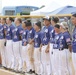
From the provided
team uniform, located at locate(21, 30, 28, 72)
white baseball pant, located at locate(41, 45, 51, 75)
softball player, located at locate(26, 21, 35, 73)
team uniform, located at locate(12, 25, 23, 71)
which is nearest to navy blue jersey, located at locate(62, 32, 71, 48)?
white baseball pant, located at locate(41, 45, 51, 75)

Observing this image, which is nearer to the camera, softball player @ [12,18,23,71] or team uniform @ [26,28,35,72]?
team uniform @ [26,28,35,72]

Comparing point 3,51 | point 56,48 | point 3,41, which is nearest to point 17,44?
point 3,41

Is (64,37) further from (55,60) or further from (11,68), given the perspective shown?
(11,68)

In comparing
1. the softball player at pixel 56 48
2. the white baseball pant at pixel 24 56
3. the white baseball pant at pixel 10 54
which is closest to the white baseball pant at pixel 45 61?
the softball player at pixel 56 48

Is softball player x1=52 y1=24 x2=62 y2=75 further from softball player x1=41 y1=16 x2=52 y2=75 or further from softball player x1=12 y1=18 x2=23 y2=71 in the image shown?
softball player x1=12 y1=18 x2=23 y2=71

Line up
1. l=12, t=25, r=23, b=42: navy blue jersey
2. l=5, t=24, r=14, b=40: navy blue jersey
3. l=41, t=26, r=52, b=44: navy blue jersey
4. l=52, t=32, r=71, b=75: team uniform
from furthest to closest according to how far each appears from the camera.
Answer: l=5, t=24, r=14, b=40: navy blue jersey < l=12, t=25, r=23, b=42: navy blue jersey < l=41, t=26, r=52, b=44: navy blue jersey < l=52, t=32, r=71, b=75: team uniform

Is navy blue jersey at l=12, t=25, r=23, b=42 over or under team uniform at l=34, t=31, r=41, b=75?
over

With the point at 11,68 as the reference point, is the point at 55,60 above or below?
above

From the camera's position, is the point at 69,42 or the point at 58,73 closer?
the point at 69,42

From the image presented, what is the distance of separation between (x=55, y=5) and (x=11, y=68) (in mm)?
6565

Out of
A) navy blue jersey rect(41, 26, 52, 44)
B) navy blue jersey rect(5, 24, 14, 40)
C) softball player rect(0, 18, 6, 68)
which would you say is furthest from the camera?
softball player rect(0, 18, 6, 68)

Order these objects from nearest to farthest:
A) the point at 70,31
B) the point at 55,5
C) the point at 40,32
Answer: the point at 70,31 → the point at 40,32 → the point at 55,5

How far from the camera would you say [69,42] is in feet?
22.4

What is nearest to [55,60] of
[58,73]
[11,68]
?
[58,73]
